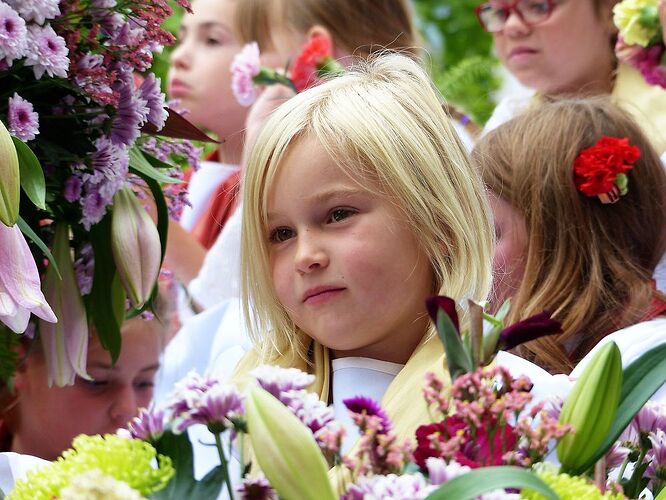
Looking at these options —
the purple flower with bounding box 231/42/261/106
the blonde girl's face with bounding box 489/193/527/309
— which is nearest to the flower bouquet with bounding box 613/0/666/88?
the blonde girl's face with bounding box 489/193/527/309

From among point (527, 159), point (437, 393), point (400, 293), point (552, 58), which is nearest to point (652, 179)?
point (527, 159)

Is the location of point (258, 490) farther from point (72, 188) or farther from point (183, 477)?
point (72, 188)

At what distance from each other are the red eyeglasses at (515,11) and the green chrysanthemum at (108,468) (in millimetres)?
2075

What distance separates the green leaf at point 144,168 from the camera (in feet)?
6.16

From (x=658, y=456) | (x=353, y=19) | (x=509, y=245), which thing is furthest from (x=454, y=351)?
(x=353, y=19)

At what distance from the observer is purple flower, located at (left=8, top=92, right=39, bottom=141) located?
5.37ft

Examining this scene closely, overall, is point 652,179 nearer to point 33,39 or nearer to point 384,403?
point 384,403

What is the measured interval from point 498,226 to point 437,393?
1310 millimetres

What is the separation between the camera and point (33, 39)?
1.65m

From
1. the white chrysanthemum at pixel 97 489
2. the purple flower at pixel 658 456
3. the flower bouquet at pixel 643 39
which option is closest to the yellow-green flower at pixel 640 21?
the flower bouquet at pixel 643 39

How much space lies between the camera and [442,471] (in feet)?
3.18

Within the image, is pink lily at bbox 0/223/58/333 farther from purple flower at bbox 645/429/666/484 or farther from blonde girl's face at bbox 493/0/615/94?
blonde girl's face at bbox 493/0/615/94

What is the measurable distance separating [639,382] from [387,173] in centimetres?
57

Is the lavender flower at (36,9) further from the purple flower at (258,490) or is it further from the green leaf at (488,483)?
the green leaf at (488,483)
